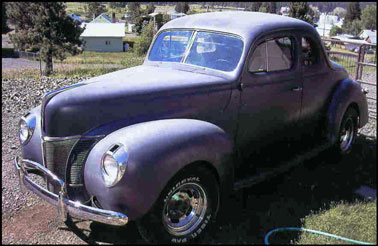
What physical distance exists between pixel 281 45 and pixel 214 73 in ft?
3.52

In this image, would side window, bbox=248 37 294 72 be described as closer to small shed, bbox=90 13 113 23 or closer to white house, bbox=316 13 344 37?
white house, bbox=316 13 344 37

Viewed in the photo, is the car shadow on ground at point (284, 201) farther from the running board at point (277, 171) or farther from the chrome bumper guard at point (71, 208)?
the chrome bumper guard at point (71, 208)

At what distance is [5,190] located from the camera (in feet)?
14.4

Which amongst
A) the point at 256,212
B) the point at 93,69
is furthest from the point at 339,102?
the point at 93,69

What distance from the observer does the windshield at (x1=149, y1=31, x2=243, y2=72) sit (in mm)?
4035

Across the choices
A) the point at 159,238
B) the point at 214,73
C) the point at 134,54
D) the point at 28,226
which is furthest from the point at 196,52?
the point at 134,54

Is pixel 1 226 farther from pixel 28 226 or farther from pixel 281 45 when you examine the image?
pixel 281 45

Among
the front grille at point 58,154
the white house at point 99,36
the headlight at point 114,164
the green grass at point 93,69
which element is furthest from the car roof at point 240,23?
the white house at point 99,36

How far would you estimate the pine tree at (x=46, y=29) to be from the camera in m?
31.2

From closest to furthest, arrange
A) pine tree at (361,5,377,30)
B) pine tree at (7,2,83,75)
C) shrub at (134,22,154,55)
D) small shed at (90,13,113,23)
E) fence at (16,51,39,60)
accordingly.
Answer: shrub at (134,22,154,55) < small shed at (90,13,113,23) < pine tree at (7,2,83,75) < fence at (16,51,39,60) < pine tree at (361,5,377,30)

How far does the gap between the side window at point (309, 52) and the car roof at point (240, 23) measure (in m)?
0.15

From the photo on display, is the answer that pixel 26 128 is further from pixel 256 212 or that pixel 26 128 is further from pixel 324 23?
pixel 324 23

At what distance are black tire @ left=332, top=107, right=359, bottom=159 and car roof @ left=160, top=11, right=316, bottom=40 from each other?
4.62 feet

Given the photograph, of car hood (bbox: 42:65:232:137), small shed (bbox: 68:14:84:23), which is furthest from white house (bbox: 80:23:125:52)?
car hood (bbox: 42:65:232:137)
